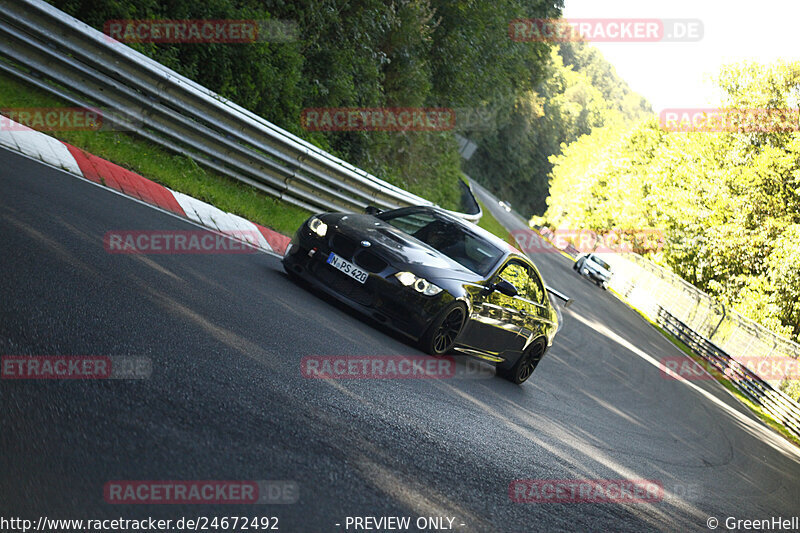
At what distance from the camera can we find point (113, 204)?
7.79m

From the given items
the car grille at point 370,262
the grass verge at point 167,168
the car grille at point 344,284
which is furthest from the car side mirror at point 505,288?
the grass verge at point 167,168

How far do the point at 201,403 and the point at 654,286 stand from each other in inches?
1650

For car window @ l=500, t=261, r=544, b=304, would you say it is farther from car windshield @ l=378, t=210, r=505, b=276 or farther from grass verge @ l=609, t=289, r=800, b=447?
grass verge @ l=609, t=289, r=800, b=447

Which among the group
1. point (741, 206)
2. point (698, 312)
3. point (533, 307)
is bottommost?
point (533, 307)

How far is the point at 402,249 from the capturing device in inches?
317

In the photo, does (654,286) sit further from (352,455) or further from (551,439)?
(352,455)

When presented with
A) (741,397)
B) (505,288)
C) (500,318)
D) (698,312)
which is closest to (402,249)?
(505,288)

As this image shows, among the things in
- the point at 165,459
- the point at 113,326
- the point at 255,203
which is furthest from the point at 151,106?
the point at 165,459

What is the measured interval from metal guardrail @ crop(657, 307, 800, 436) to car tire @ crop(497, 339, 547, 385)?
1444 centimetres

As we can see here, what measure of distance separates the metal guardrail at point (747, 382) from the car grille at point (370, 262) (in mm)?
17485

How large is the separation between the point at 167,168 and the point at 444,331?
4.89 meters

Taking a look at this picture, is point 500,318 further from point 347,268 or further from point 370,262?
point 347,268

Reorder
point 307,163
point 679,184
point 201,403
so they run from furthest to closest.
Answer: point 679,184
point 307,163
point 201,403

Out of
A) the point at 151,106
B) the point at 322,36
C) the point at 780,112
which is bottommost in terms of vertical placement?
the point at 151,106
